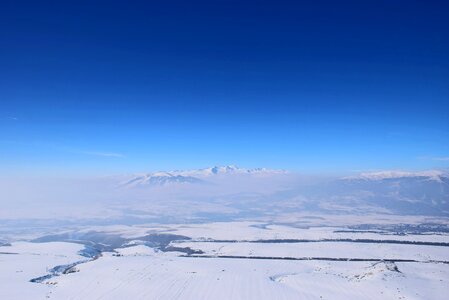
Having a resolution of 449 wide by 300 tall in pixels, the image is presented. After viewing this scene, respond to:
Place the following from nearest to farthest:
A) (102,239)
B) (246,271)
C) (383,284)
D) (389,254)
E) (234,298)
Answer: (234,298) → (383,284) → (246,271) → (389,254) → (102,239)

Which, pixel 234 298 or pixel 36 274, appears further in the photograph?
pixel 36 274

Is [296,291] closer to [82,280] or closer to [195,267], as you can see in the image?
[195,267]

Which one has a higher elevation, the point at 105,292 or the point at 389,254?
the point at 105,292

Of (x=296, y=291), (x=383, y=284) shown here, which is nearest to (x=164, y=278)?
(x=296, y=291)

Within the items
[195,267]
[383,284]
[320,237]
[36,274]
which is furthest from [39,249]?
[320,237]

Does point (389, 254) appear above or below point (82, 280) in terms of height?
below

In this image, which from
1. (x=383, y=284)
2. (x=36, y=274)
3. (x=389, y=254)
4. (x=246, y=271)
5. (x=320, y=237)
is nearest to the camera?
(x=383, y=284)

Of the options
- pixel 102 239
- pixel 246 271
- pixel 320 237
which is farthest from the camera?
pixel 102 239

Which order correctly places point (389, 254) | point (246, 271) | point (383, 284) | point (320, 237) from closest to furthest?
point (383, 284)
point (246, 271)
point (389, 254)
point (320, 237)

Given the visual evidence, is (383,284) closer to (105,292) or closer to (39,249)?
(105,292)
